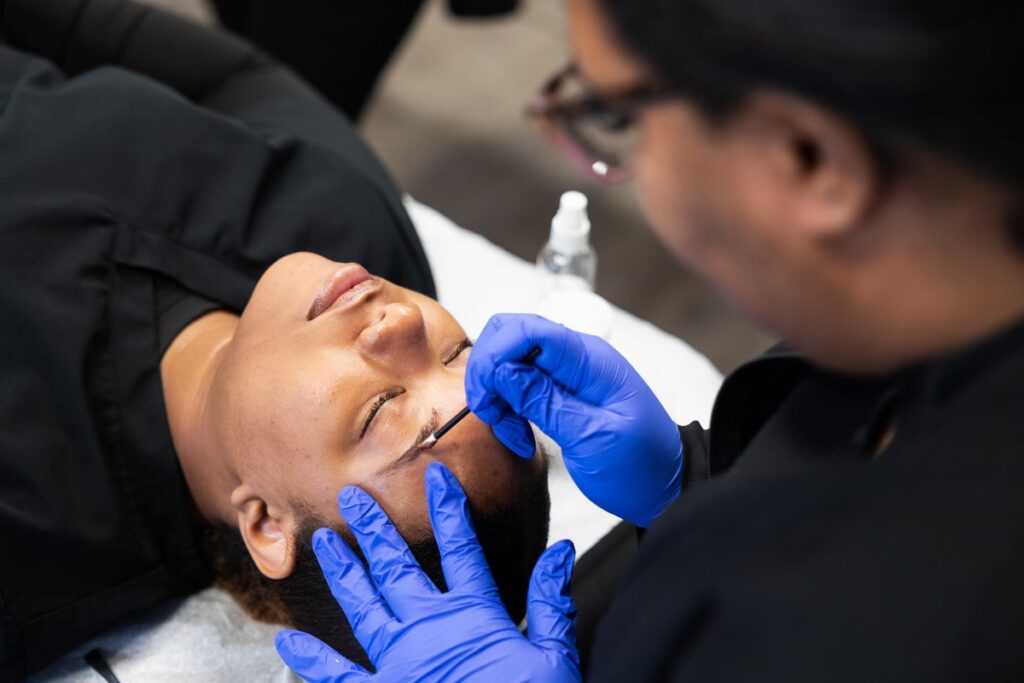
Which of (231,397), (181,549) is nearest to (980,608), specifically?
(231,397)

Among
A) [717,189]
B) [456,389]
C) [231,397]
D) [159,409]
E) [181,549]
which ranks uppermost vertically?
[717,189]

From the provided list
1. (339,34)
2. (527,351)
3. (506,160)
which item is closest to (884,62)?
(527,351)

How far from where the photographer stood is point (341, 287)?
123 cm

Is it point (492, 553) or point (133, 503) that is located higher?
point (492, 553)

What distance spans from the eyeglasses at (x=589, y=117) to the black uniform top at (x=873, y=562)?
246 millimetres

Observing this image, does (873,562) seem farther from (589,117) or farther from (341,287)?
(341,287)

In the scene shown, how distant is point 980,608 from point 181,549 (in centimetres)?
105

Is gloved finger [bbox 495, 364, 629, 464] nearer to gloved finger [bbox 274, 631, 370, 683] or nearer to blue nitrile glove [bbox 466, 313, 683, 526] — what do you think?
blue nitrile glove [bbox 466, 313, 683, 526]

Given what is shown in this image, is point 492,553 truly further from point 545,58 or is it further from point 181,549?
point 545,58

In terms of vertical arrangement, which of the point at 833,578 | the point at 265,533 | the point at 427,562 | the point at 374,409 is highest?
the point at 833,578

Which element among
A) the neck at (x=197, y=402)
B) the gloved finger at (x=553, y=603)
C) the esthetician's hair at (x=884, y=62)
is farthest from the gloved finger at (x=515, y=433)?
the esthetician's hair at (x=884, y=62)

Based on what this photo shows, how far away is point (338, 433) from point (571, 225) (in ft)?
1.78

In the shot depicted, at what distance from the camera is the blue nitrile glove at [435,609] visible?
104 cm

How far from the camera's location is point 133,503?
131cm
